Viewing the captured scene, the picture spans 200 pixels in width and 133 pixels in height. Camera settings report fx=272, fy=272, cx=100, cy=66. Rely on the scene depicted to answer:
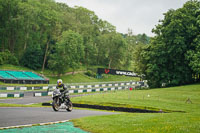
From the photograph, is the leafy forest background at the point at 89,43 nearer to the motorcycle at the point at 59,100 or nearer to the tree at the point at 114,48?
the tree at the point at 114,48

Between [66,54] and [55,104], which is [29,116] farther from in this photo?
[66,54]

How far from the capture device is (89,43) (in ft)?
315

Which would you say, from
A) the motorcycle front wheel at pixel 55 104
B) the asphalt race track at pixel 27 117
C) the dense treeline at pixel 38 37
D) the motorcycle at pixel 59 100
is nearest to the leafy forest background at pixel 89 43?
the dense treeline at pixel 38 37

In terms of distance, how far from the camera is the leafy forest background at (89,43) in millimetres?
51591

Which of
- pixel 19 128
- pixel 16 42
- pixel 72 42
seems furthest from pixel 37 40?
pixel 19 128

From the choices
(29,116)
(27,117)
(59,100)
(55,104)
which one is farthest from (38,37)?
(27,117)

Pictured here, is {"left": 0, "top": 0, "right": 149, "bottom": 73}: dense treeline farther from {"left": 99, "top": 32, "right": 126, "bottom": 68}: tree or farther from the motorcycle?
the motorcycle

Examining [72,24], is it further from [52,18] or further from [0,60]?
[0,60]

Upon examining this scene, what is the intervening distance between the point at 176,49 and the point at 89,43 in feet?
160

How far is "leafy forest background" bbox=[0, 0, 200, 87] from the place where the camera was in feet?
169

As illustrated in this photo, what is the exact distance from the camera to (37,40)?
82938mm

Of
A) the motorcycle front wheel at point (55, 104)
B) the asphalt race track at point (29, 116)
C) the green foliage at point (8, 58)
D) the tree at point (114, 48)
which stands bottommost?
the asphalt race track at point (29, 116)

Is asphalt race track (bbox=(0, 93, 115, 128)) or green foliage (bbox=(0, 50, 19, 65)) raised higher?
green foliage (bbox=(0, 50, 19, 65))

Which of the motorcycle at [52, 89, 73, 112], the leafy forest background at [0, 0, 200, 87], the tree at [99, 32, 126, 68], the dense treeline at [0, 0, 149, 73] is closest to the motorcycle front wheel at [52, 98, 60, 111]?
the motorcycle at [52, 89, 73, 112]
